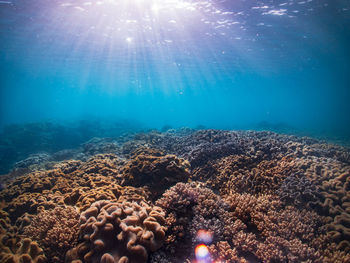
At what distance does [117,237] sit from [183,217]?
5.45 ft

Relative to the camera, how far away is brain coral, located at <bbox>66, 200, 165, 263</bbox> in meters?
3.36

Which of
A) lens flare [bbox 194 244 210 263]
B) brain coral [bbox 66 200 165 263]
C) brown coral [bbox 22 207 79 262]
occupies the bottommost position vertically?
lens flare [bbox 194 244 210 263]

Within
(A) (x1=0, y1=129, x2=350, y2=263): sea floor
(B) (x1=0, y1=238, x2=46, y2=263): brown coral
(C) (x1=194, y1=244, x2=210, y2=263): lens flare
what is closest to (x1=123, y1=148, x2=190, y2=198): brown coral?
(A) (x1=0, y1=129, x2=350, y2=263): sea floor

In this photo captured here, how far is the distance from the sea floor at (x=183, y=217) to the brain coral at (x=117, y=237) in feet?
0.06

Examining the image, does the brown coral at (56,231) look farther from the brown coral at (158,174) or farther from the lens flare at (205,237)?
the lens flare at (205,237)

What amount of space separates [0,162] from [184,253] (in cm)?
2763

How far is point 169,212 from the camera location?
4.63 m

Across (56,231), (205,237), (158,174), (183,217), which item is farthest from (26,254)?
(158,174)

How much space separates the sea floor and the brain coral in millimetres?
18

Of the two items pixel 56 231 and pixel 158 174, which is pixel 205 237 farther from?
Result: pixel 56 231

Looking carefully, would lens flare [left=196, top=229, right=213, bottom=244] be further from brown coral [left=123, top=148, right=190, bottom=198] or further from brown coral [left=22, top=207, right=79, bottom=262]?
brown coral [left=22, top=207, right=79, bottom=262]

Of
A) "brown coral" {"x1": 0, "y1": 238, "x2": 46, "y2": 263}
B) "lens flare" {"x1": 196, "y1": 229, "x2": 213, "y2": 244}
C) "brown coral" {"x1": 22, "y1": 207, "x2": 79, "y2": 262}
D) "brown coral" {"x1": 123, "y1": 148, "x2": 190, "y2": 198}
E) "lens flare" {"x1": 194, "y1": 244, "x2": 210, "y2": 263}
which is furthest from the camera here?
"brown coral" {"x1": 123, "y1": 148, "x2": 190, "y2": 198}

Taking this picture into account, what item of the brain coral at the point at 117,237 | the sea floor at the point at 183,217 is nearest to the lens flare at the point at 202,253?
the sea floor at the point at 183,217

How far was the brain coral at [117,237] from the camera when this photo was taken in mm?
3357
